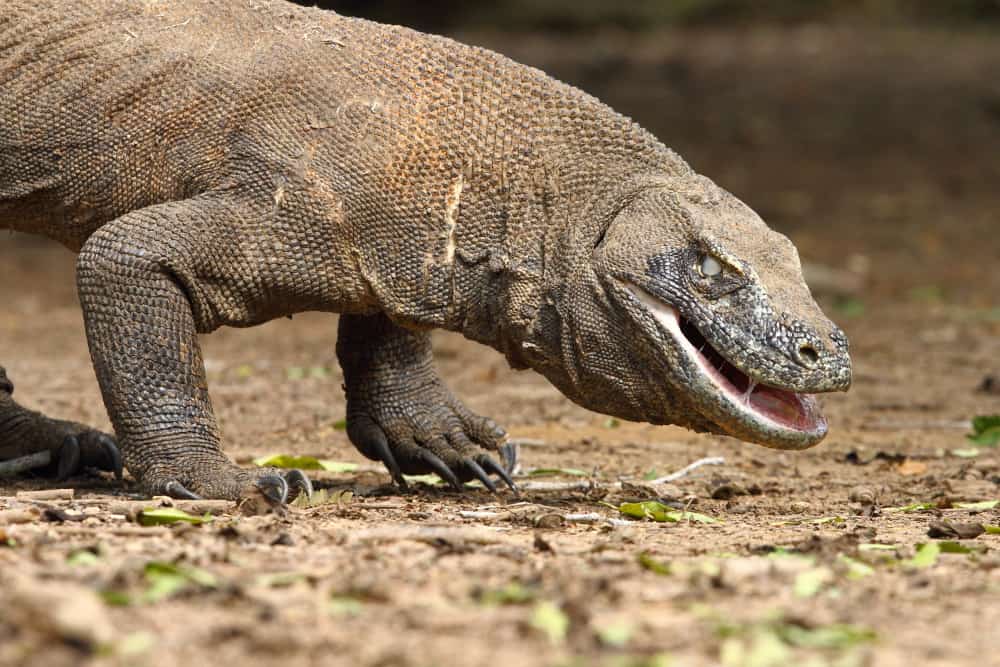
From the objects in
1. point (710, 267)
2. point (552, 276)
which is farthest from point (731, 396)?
point (552, 276)

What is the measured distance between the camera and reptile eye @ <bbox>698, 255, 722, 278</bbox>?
4898 mm

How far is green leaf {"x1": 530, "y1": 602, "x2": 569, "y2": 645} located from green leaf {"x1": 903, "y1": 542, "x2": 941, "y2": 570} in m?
1.26

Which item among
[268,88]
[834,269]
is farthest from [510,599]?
[834,269]

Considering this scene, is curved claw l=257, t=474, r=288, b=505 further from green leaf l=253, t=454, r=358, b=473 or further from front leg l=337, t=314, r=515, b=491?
green leaf l=253, t=454, r=358, b=473

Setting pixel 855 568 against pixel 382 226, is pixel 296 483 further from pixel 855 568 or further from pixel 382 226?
pixel 855 568

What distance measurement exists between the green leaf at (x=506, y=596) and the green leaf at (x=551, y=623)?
11cm

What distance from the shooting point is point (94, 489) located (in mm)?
5801

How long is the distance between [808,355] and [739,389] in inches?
12.5

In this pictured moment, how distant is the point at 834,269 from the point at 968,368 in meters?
4.09

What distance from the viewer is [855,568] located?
391 cm

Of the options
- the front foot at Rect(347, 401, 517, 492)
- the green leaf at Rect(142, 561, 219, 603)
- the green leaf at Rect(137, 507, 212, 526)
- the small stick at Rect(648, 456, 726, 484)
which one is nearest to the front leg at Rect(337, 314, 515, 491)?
the front foot at Rect(347, 401, 517, 492)

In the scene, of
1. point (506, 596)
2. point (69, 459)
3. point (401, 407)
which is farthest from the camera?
point (401, 407)

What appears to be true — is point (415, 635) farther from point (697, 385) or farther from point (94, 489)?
point (94, 489)

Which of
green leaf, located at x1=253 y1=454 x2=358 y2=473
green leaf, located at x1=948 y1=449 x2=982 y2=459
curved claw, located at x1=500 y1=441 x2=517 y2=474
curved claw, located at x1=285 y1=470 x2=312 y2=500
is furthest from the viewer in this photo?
green leaf, located at x1=948 y1=449 x2=982 y2=459
